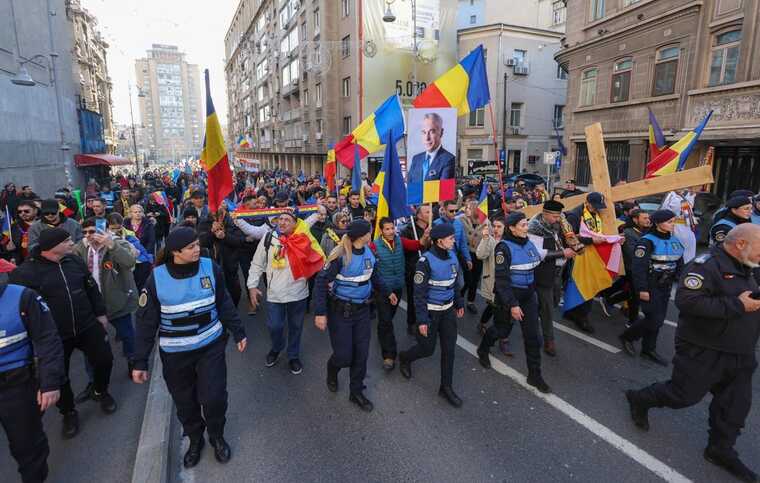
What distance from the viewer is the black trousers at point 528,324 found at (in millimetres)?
4434

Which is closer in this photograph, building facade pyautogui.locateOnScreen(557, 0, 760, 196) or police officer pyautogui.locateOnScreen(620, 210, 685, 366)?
police officer pyautogui.locateOnScreen(620, 210, 685, 366)

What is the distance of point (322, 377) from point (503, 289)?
222 cm

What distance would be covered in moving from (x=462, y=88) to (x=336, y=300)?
4.07m

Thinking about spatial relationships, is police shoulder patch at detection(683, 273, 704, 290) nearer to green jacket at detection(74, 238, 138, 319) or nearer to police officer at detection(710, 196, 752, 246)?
police officer at detection(710, 196, 752, 246)

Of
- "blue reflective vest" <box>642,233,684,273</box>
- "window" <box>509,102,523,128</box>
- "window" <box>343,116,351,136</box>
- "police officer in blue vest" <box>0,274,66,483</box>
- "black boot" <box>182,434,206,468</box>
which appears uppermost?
"window" <box>509,102,523,128</box>

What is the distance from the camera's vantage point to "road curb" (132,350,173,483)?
3223 millimetres

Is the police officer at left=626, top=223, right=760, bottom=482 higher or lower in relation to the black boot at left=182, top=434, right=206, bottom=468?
higher

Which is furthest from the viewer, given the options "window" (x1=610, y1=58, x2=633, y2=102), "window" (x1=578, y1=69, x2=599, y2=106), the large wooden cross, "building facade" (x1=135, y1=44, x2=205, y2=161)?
"building facade" (x1=135, y1=44, x2=205, y2=161)

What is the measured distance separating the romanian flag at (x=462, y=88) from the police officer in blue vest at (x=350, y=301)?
3039mm

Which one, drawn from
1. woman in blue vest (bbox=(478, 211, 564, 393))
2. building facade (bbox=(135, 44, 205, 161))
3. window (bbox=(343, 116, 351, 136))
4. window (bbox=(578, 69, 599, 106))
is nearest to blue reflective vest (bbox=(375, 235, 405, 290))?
woman in blue vest (bbox=(478, 211, 564, 393))

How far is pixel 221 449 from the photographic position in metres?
3.51

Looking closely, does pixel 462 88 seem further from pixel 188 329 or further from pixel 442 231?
pixel 188 329

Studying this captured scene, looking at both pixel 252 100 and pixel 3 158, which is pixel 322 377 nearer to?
pixel 3 158

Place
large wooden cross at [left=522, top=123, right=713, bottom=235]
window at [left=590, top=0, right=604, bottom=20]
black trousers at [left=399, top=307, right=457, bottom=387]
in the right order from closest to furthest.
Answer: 1. black trousers at [left=399, top=307, right=457, bottom=387]
2. large wooden cross at [left=522, top=123, right=713, bottom=235]
3. window at [left=590, top=0, right=604, bottom=20]
